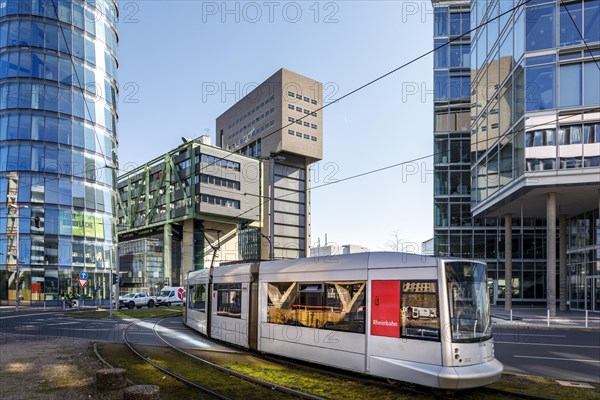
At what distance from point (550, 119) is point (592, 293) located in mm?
14052

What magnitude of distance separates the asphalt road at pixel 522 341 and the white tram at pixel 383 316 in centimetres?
385

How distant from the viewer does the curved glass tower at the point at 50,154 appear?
46062 mm

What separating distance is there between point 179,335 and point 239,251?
71.1 metres

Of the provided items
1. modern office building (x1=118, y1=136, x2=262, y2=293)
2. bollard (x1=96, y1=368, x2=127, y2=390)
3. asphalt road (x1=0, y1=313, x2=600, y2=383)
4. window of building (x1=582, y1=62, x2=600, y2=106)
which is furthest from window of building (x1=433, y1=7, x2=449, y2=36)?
bollard (x1=96, y1=368, x2=127, y2=390)

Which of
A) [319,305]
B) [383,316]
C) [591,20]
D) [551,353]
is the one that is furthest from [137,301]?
[591,20]

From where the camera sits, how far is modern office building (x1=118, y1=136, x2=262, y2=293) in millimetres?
70688

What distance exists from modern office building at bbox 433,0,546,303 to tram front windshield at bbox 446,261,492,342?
3221 centimetres

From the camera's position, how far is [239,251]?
294 ft

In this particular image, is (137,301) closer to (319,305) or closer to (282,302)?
(282,302)

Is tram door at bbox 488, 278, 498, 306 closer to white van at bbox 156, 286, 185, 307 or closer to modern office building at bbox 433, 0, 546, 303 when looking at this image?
modern office building at bbox 433, 0, 546, 303

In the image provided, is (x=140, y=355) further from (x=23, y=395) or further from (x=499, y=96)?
(x=499, y=96)

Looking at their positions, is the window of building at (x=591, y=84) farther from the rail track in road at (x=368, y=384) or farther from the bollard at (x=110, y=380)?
the bollard at (x=110, y=380)

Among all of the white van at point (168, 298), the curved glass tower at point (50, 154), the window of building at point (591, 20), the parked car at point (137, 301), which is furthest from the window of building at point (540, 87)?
the curved glass tower at point (50, 154)

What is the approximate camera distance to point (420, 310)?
9.06m
